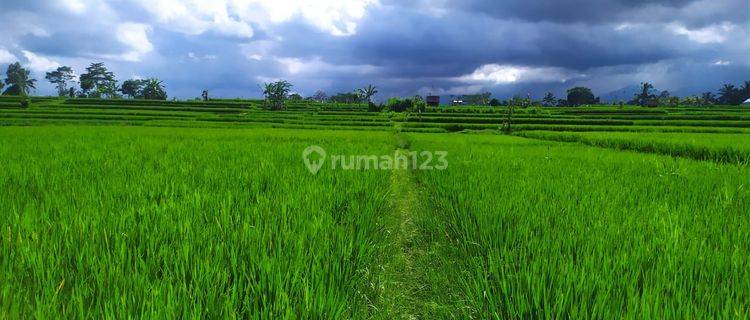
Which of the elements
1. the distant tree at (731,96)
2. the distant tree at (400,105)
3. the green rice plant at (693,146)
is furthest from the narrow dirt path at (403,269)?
the distant tree at (731,96)

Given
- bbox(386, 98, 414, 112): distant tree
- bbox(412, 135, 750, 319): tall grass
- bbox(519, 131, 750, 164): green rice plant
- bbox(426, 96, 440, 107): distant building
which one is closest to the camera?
bbox(412, 135, 750, 319): tall grass

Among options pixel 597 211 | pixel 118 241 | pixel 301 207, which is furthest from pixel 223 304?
pixel 597 211

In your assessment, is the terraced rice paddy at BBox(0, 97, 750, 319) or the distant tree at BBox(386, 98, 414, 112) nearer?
the terraced rice paddy at BBox(0, 97, 750, 319)

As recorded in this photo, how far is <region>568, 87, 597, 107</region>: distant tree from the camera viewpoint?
111 m

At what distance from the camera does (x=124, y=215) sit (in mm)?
2127

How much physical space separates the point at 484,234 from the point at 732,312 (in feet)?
4.14

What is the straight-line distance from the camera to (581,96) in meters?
112

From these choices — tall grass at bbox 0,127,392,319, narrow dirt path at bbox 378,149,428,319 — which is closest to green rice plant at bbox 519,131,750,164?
Answer: narrow dirt path at bbox 378,149,428,319

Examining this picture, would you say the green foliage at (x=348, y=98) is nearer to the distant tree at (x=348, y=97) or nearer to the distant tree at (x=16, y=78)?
the distant tree at (x=348, y=97)

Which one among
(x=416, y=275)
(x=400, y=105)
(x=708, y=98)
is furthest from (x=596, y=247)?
(x=708, y=98)

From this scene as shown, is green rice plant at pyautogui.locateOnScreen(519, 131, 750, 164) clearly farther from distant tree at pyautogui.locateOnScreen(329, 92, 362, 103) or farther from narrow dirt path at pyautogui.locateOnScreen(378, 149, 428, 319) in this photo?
distant tree at pyautogui.locateOnScreen(329, 92, 362, 103)

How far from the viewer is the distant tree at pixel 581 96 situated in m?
111

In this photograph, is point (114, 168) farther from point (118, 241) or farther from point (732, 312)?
point (732, 312)

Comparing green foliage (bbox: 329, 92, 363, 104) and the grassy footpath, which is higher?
green foliage (bbox: 329, 92, 363, 104)
